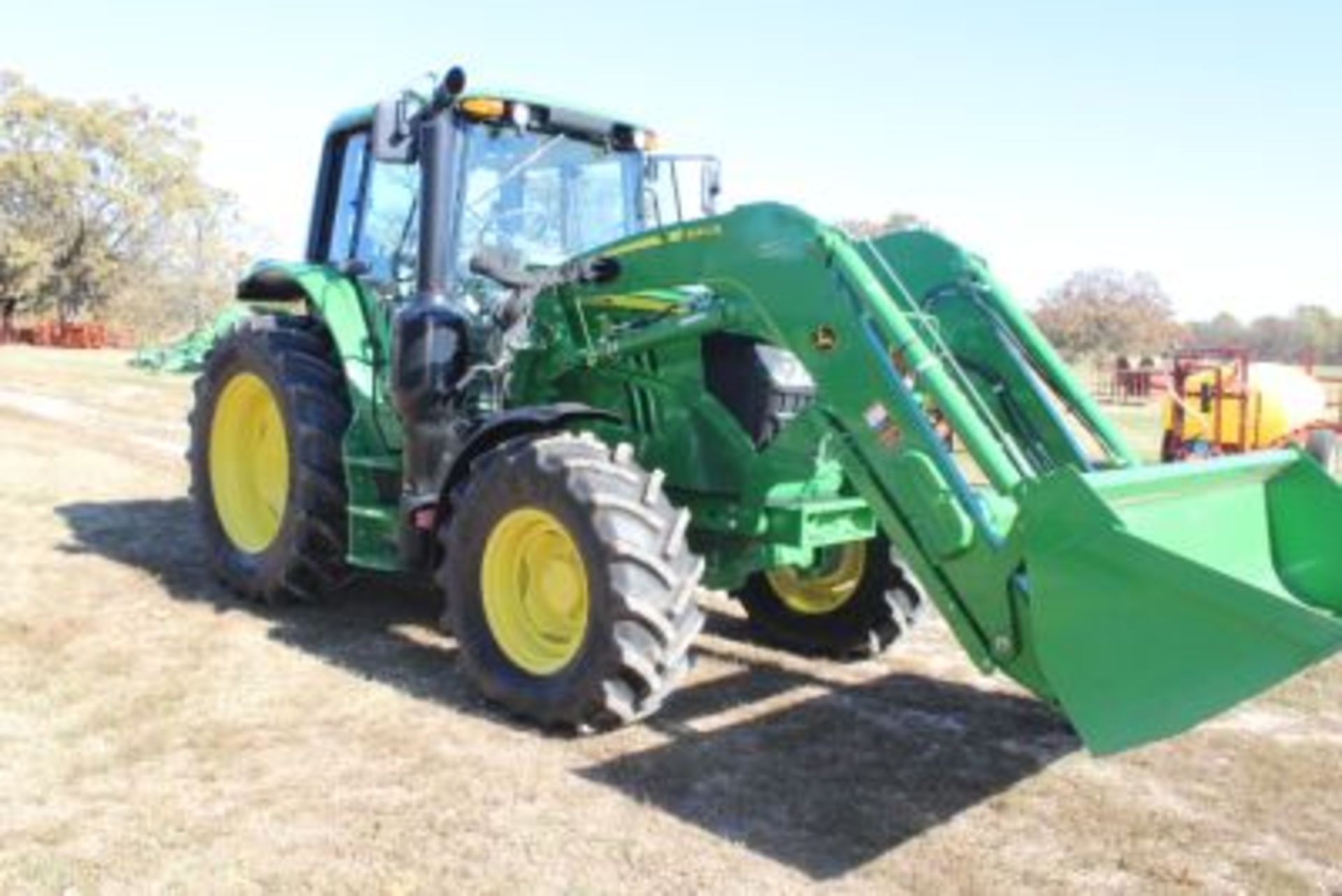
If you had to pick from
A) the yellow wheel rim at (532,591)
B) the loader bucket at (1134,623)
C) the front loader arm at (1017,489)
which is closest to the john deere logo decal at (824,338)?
the front loader arm at (1017,489)

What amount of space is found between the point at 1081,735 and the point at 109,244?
168 feet

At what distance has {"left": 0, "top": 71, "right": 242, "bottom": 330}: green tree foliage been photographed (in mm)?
46844

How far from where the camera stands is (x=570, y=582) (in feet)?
18.9

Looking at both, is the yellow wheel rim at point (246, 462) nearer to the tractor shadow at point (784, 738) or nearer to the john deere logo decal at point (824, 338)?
the tractor shadow at point (784, 738)

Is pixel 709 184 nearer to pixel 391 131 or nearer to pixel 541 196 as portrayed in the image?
pixel 541 196

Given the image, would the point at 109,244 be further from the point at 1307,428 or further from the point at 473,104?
the point at 473,104

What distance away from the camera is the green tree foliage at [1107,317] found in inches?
2266

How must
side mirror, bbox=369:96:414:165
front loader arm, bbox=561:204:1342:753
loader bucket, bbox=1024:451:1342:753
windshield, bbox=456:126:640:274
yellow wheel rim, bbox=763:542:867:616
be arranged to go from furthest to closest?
yellow wheel rim, bbox=763:542:867:616
windshield, bbox=456:126:640:274
side mirror, bbox=369:96:414:165
front loader arm, bbox=561:204:1342:753
loader bucket, bbox=1024:451:1342:753

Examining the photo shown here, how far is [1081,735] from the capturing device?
4.21 m

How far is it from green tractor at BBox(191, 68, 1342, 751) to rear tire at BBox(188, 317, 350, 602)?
2 cm

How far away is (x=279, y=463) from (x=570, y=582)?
3113 mm

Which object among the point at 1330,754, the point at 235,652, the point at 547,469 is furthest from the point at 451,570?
the point at 1330,754

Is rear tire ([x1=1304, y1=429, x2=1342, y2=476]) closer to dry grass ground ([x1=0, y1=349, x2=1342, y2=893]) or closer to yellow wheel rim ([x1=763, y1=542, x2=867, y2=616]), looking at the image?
dry grass ground ([x1=0, y1=349, x2=1342, y2=893])

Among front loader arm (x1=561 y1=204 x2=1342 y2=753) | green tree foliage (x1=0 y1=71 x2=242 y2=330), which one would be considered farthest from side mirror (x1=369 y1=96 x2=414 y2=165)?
green tree foliage (x1=0 y1=71 x2=242 y2=330)
